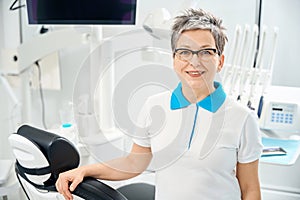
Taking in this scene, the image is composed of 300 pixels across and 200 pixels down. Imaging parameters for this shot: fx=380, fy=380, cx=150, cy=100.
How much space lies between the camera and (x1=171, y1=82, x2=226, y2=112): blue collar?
3.50 ft

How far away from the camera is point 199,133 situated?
1.08 meters

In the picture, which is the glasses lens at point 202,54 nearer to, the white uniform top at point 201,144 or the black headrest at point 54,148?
the white uniform top at point 201,144

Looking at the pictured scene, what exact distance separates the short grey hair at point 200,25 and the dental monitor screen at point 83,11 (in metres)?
0.64

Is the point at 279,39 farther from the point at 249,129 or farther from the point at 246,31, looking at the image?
the point at 249,129

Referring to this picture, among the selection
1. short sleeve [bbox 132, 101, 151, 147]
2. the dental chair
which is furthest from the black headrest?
short sleeve [bbox 132, 101, 151, 147]

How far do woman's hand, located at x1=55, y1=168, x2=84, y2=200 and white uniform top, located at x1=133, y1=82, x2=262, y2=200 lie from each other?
0.84 feet

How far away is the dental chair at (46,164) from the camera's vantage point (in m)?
0.94

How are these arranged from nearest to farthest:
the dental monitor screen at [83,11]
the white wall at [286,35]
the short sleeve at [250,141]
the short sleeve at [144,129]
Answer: the short sleeve at [250,141] → the short sleeve at [144,129] → the dental monitor screen at [83,11] → the white wall at [286,35]

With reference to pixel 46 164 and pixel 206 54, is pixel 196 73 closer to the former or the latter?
pixel 206 54

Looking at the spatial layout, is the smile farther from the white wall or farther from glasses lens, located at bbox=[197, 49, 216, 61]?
the white wall

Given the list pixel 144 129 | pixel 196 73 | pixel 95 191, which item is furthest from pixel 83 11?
pixel 95 191

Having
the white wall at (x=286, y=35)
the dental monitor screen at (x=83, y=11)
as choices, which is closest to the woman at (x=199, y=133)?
the dental monitor screen at (x=83, y=11)

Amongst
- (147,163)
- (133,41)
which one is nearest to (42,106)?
(133,41)

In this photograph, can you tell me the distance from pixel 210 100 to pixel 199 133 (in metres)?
0.10
